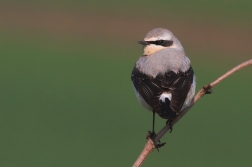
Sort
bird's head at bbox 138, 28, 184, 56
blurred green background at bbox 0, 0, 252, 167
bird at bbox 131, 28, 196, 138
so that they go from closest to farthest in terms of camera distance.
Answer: bird at bbox 131, 28, 196, 138, bird's head at bbox 138, 28, 184, 56, blurred green background at bbox 0, 0, 252, 167

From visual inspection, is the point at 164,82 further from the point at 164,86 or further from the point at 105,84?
the point at 105,84

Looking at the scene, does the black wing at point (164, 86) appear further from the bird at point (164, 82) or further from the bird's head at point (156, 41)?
the bird's head at point (156, 41)

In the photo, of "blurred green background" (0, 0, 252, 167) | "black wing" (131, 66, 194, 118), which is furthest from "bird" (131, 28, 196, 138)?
"blurred green background" (0, 0, 252, 167)

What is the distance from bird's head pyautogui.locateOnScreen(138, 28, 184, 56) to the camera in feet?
29.4

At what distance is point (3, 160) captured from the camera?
16797 mm

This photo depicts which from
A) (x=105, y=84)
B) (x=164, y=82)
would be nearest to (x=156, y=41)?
(x=164, y=82)

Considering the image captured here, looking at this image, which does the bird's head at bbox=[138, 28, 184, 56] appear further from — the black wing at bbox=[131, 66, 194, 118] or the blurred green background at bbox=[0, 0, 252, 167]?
the blurred green background at bbox=[0, 0, 252, 167]

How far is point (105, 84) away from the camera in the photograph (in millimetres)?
25500

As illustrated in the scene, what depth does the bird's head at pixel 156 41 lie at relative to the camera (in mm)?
8953

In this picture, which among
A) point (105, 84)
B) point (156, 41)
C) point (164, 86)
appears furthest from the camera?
point (105, 84)

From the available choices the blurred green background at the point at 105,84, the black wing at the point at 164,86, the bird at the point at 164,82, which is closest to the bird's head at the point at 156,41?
the bird at the point at 164,82

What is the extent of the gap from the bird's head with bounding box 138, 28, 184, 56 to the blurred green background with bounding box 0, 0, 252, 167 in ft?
Result: 24.8

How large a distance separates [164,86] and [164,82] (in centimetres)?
6

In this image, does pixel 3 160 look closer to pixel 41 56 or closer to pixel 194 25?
pixel 41 56
